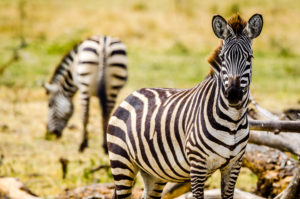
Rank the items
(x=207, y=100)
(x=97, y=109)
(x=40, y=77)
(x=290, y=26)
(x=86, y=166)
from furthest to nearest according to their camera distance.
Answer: (x=290, y=26)
(x=40, y=77)
(x=97, y=109)
(x=86, y=166)
(x=207, y=100)

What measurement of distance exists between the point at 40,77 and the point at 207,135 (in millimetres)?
11066

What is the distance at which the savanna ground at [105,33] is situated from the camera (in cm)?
761

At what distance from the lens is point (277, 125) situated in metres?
4.30

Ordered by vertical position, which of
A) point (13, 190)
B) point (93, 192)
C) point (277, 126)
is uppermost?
point (277, 126)

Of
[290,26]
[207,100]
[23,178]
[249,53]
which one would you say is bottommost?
[23,178]

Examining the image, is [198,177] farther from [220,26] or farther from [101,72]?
[101,72]

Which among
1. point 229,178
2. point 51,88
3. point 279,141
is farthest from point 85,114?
point 229,178

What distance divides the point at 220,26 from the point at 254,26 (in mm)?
231

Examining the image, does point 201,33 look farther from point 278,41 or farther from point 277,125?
point 277,125

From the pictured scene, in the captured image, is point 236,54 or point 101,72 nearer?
point 236,54

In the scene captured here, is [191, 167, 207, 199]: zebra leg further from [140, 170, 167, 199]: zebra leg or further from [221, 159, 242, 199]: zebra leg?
[140, 170, 167, 199]: zebra leg

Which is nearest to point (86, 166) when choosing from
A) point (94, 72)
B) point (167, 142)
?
point (94, 72)

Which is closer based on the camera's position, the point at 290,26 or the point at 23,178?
the point at 23,178

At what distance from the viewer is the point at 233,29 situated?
139 inches
